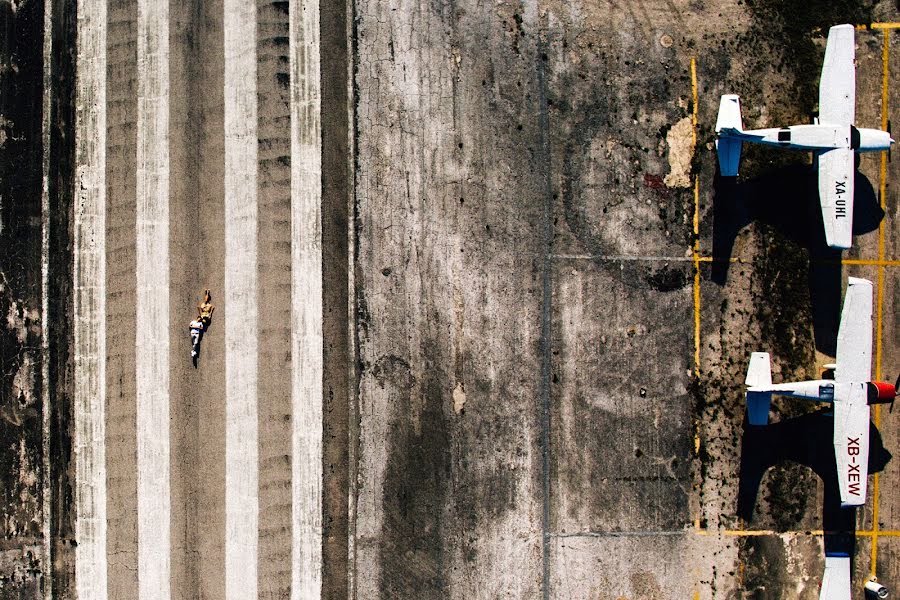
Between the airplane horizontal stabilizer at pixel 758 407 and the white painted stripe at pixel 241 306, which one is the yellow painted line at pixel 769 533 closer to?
the airplane horizontal stabilizer at pixel 758 407

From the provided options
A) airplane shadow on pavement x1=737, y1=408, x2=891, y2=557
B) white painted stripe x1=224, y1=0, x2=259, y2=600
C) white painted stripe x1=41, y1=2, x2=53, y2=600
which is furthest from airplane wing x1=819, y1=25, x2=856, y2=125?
white painted stripe x1=41, y1=2, x2=53, y2=600

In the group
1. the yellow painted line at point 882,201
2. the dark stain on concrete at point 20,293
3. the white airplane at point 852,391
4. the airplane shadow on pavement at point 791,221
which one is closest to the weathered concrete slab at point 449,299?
the airplane shadow on pavement at point 791,221

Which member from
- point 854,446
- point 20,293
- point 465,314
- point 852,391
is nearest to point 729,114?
point 852,391

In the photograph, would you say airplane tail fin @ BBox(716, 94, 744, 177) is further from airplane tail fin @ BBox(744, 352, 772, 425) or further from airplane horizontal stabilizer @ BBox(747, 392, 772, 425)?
airplane horizontal stabilizer @ BBox(747, 392, 772, 425)

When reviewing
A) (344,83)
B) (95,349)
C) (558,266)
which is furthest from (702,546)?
(95,349)

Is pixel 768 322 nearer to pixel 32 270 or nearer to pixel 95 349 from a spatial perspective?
pixel 95 349

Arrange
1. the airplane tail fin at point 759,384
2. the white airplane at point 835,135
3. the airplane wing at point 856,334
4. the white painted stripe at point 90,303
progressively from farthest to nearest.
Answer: the white painted stripe at point 90,303, the airplane tail fin at point 759,384, the white airplane at point 835,135, the airplane wing at point 856,334
